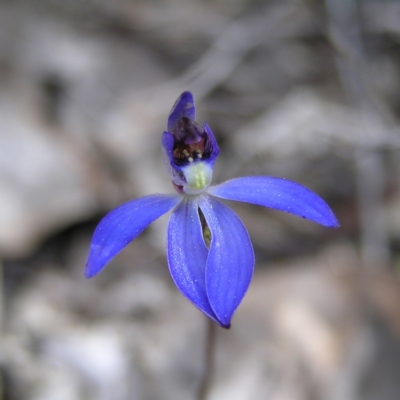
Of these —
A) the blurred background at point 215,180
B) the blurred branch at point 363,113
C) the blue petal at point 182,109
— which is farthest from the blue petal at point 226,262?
the blurred branch at point 363,113

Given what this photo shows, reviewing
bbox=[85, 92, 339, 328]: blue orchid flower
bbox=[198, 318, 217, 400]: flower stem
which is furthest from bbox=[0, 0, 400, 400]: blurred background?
bbox=[85, 92, 339, 328]: blue orchid flower

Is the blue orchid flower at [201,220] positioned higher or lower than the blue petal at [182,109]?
lower

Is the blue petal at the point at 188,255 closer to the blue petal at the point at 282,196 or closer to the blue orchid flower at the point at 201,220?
the blue orchid flower at the point at 201,220

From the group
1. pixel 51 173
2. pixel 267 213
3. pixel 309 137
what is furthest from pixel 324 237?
pixel 51 173

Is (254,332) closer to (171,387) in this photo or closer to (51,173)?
(171,387)

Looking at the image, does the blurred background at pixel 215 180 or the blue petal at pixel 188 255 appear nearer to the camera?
the blue petal at pixel 188 255

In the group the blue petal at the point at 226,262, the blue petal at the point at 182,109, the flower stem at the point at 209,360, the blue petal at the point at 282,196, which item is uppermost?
the blue petal at the point at 182,109

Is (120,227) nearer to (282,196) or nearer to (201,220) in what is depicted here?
(201,220)

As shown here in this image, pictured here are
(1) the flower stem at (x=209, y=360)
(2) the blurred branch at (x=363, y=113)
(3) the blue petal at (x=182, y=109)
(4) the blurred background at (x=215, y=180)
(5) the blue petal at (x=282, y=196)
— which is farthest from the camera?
(2) the blurred branch at (x=363, y=113)
